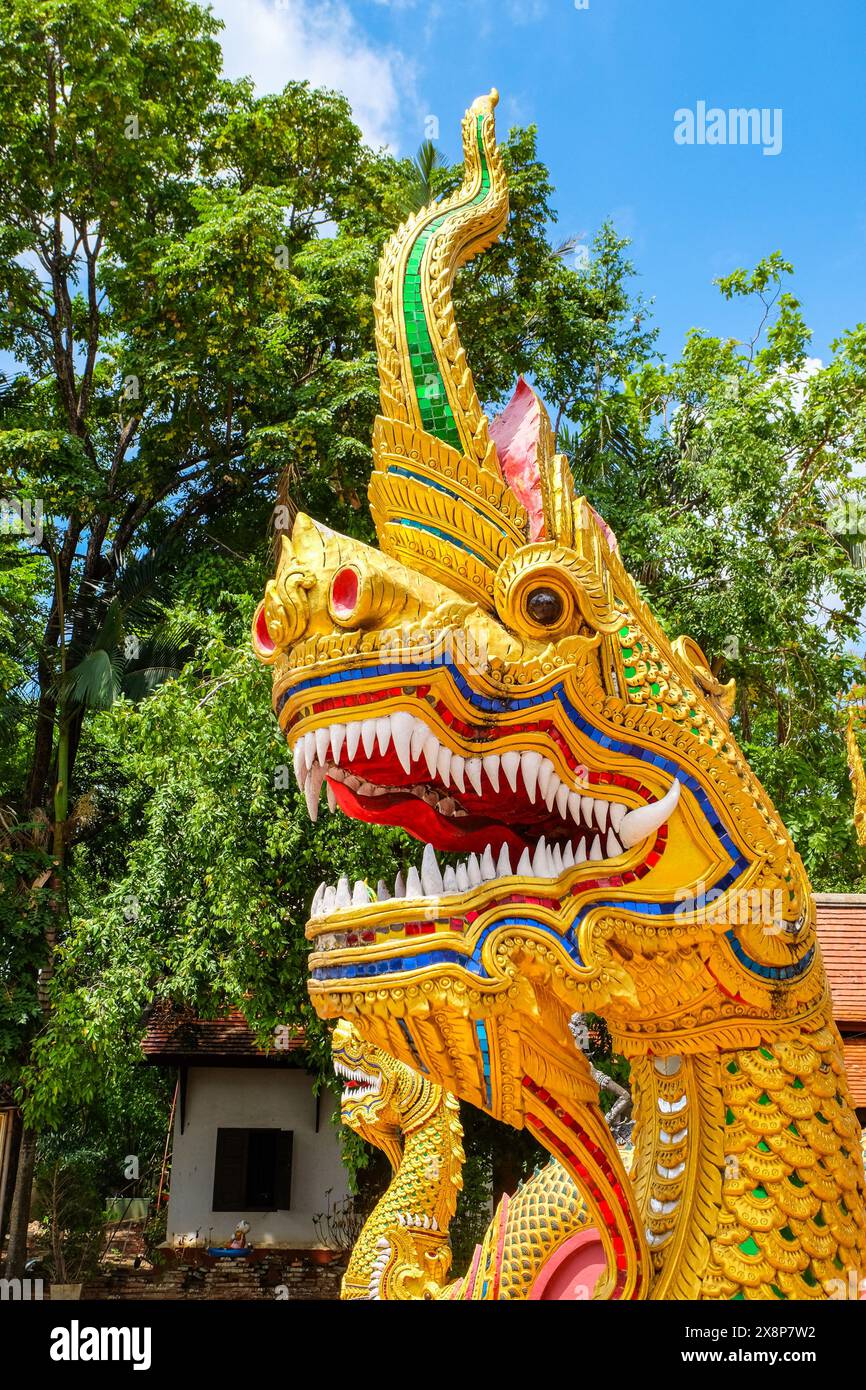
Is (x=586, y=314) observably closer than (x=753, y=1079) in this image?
No

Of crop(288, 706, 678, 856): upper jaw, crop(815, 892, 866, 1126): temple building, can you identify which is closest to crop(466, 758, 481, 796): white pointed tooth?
crop(288, 706, 678, 856): upper jaw

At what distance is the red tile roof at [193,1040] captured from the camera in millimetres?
14430

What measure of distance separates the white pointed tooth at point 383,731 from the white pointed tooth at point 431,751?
0.08 m

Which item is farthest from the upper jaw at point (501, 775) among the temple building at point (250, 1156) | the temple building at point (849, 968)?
the temple building at point (250, 1156)

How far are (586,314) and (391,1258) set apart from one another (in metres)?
→ 12.9

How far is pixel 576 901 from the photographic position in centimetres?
237

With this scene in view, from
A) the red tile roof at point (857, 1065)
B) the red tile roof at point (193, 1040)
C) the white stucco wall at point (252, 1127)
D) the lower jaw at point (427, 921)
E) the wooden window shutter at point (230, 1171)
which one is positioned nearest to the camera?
the lower jaw at point (427, 921)

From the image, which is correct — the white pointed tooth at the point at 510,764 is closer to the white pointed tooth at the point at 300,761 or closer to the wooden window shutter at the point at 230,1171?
the white pointed tooth at the point at 300,761

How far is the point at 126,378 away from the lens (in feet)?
47.3

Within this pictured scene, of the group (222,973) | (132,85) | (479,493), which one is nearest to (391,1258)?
(479,493)

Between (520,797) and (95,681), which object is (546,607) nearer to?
(520,797)

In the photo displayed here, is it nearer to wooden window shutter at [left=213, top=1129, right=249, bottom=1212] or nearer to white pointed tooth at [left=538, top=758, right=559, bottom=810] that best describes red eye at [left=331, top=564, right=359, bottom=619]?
white pointed tooth at [left=538, top=758, right=559, bottom=810]

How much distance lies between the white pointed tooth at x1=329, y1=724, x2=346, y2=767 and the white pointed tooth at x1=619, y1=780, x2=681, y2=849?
23.7 inches

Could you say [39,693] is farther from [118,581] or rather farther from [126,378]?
[126,378]
